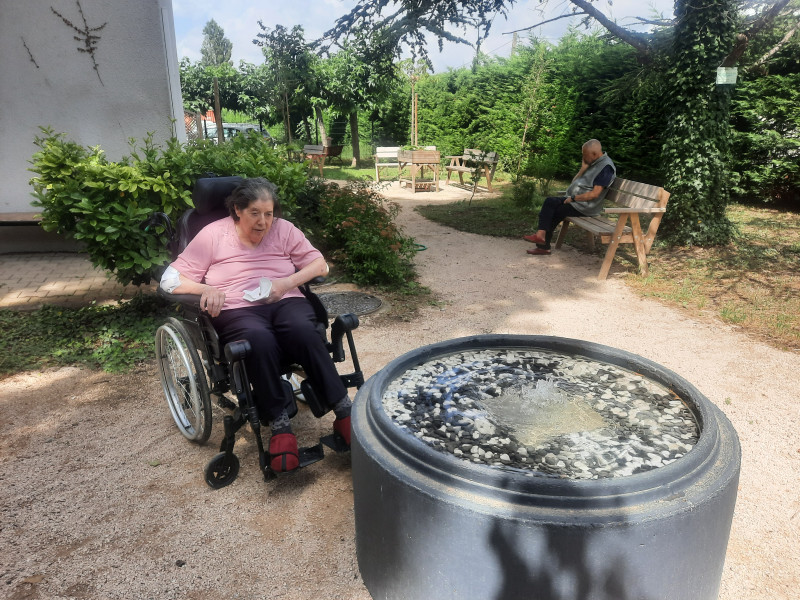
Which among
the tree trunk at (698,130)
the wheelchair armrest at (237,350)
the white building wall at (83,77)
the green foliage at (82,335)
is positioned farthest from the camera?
the tree trunk at (698,130)

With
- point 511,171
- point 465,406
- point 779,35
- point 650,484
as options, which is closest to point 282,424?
point 465,406

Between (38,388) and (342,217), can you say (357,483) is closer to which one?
(38,388)

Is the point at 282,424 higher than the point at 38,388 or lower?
higher

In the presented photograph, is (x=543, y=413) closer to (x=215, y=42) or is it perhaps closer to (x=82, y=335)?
(x=82, y=335)

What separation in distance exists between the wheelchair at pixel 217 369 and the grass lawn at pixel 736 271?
3.56 metres

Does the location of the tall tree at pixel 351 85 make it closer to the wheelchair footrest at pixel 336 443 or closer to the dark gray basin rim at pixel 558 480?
the wheelchair footrest at pixel 336 443

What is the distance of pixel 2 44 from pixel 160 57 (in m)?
1.73

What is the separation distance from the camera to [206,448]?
3.07 m

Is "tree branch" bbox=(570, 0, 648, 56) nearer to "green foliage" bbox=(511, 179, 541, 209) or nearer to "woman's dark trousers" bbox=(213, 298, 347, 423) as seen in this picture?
"green foliage" bbox=(511, 179, 541, 209)

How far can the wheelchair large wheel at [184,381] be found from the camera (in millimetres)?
2770

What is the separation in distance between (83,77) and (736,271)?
7.67m

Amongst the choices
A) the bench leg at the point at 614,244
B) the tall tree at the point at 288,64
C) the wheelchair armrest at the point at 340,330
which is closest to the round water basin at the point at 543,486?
the wheelchair armrest at the point at 340,330

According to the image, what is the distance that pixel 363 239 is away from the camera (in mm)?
5797

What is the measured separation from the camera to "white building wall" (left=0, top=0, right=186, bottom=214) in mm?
6445
